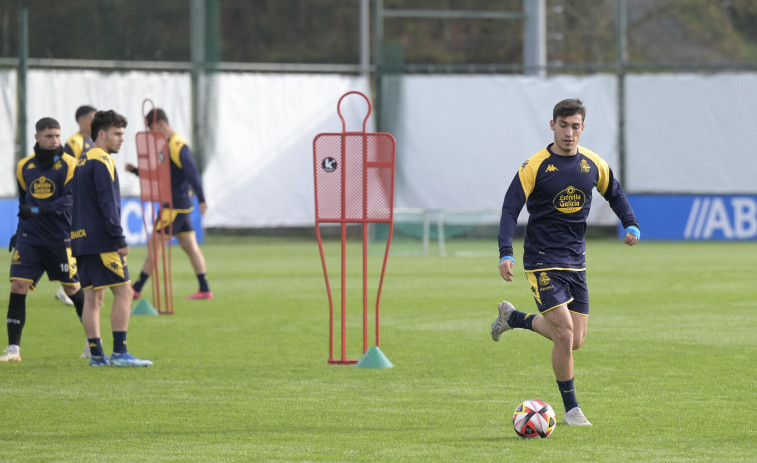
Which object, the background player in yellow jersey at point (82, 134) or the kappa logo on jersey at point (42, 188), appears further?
the background player in yellow jersey at point (82, 134)

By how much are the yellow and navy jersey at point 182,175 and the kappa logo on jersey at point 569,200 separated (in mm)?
7150

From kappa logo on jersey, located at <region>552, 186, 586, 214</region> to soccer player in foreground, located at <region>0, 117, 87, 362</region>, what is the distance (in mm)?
4558

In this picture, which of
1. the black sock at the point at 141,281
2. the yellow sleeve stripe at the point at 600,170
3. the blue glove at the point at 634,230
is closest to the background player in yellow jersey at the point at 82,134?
the black sock at the point at 141,281

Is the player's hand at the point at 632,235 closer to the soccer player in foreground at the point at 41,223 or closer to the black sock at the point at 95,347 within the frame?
the black sock at the point at 95,347

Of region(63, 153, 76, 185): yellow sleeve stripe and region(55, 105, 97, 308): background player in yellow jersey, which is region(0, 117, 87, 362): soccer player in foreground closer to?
region(63, 153, 76, 185): yellow sleeve stripe

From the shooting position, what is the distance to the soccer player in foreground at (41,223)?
32.5 ft

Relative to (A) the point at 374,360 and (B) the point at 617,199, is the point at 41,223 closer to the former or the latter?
(A) the point at 374,360

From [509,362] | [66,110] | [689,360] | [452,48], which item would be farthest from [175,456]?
[452,48]

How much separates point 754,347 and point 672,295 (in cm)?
460

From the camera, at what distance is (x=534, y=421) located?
669 centimetres

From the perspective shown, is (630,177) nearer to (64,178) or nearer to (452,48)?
(452,48)

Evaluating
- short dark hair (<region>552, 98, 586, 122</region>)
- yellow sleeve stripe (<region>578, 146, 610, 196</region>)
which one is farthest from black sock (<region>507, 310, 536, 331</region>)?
short dark hair (<region>552, 98, 586, 122</region>)

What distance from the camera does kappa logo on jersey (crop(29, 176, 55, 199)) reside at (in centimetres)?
995

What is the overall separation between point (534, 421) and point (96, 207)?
4.12m
